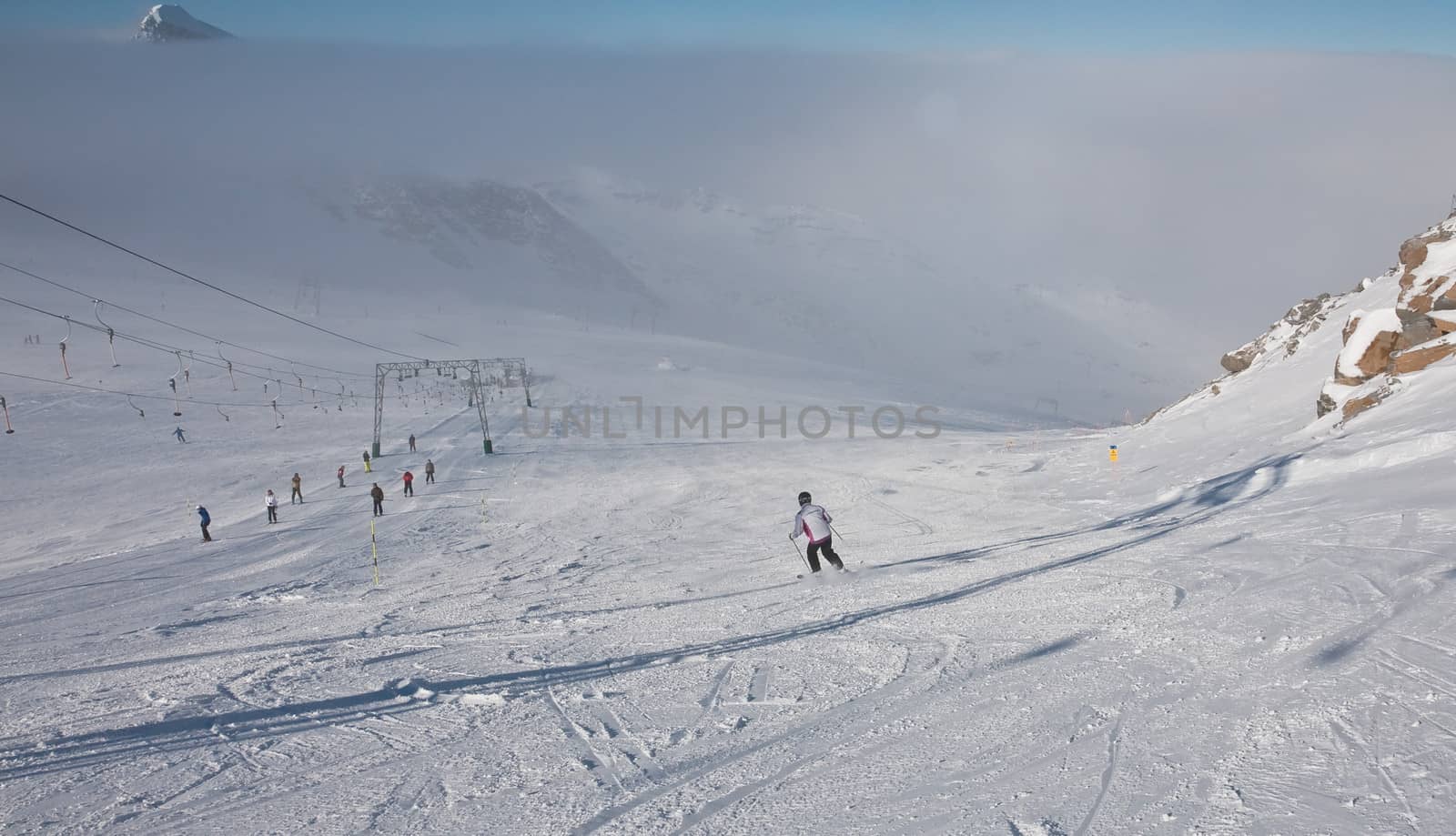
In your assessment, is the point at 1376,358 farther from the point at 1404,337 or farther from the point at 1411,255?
the point at 1411,255

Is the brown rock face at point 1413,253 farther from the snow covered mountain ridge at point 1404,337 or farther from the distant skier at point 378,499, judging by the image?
the distant skier at point 378,499

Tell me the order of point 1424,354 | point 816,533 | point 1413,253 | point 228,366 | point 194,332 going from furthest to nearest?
point 194,332 < point 228,366 < point 1413,253 < point 1424,354 < point 816,533

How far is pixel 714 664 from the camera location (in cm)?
737

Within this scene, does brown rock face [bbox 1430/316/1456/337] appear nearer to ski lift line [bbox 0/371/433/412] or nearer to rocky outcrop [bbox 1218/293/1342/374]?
rocky outcrop [bbox 1218/293/1342/374]

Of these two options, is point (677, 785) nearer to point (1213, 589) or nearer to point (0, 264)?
point (1213, 589)

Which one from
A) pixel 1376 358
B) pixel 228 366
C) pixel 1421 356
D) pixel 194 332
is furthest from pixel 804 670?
pixel 194 332

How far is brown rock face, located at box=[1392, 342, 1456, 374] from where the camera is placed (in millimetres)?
19498

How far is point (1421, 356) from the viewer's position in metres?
19.9

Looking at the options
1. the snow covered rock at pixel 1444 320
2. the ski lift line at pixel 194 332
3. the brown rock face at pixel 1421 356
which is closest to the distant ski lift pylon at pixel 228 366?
the ski lift line at pixel 194 332

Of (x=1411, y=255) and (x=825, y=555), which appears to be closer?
(x=825, y=555)

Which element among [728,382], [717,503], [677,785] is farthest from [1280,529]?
[728,382]

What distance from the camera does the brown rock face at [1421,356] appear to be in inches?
768

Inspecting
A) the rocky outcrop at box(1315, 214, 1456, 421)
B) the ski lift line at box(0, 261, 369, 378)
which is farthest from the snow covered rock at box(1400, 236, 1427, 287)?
the ski lift line at box(0, 261, 369, 378)

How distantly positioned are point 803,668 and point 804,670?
3.2 inches
